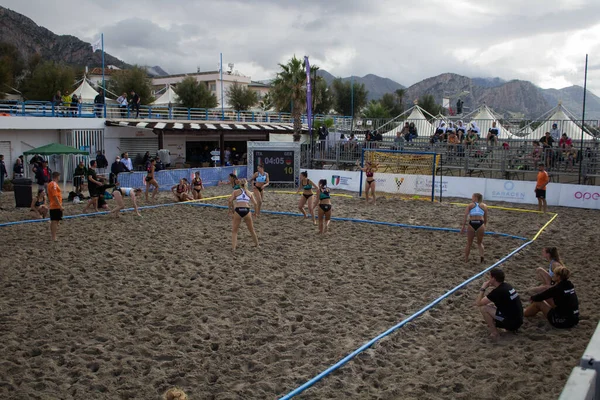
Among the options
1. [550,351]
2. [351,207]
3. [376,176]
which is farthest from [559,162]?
[550,351]

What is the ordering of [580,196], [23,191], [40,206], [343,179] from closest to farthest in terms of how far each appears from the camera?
1. [40,206]
2. [23,191]
3. [580,196]
4. [343,179]

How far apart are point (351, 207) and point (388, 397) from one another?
12777 millimetres

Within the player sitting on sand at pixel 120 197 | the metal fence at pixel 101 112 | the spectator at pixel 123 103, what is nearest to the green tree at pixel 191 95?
the metal fence at pixel 101 112

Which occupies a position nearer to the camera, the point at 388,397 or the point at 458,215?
the point at 388,397

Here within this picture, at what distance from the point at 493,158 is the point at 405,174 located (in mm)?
5358

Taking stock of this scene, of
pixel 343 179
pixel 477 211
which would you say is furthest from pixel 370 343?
pixel 343 179

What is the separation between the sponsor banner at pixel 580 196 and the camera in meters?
18.0

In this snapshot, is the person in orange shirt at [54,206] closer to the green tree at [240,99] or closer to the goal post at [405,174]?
the goal post at [405,174]

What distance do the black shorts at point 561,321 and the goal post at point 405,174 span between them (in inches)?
479

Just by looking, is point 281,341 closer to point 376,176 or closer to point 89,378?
point 89,378

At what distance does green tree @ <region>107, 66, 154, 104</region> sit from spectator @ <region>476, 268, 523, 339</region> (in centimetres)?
4311

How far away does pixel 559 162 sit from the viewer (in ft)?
70.5

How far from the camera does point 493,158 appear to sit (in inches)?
918

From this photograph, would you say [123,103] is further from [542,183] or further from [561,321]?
[561,321]
